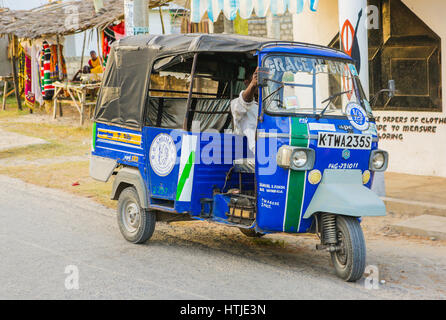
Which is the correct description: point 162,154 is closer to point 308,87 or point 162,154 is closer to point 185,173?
→ point 185,173

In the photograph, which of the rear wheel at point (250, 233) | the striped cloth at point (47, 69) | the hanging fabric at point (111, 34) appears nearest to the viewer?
the rear wheel at point (250, 233)

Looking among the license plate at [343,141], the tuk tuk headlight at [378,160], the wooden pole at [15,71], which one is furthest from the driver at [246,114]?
the wooden pole at [15,71]

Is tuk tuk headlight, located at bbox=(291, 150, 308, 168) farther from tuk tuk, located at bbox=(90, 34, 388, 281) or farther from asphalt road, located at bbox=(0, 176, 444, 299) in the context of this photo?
asphalt road, located at bbox=(0, 176, 444, 299)

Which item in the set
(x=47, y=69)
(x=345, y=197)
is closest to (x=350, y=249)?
(x=345, y=197)

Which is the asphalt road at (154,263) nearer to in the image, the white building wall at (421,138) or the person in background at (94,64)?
the white building wall at (421,138)

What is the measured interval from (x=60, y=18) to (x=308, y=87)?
14730 millimetres

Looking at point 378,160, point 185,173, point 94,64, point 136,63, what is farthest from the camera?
point 94,64

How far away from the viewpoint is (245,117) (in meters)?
6.59

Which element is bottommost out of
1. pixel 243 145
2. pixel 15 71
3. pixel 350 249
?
pixel 350 249

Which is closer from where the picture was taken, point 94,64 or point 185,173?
point 185,173

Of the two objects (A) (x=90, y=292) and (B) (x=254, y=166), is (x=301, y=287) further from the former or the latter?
(A) (x=90, y=292)

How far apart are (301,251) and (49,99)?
15033 mm

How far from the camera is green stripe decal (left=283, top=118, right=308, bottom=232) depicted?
5753 mm

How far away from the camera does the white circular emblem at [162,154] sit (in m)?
6.61
